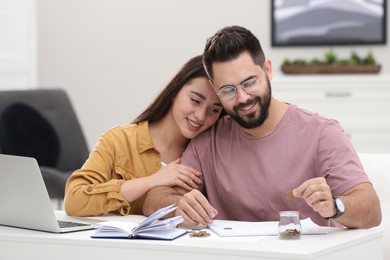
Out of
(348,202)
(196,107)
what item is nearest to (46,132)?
(196,107)

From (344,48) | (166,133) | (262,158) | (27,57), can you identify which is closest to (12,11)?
(27,57)

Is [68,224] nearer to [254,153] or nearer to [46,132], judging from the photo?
[254,153]

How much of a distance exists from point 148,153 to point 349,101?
3.02 metres

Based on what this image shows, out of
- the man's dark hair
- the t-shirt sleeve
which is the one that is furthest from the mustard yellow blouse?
the t-shirt sleeve

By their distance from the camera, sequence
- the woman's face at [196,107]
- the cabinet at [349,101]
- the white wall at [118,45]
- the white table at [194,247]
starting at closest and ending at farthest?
the white table at [194,247], the woman's face at [196,107], the cabinet at [349,101], the white wall at [118,45]

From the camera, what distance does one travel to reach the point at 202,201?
103 inches

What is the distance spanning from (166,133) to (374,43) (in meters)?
3.54

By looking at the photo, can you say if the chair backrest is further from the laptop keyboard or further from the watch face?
the watch face

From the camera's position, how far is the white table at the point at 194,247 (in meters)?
2.22

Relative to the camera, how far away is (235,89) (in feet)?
9.07

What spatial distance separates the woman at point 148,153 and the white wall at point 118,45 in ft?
11.3

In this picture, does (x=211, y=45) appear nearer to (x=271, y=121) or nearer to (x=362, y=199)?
(x=271, y=121)

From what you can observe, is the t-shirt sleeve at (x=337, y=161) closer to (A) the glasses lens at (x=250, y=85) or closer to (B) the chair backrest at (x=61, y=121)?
(A) the glasses lens at (x=250, y=85)

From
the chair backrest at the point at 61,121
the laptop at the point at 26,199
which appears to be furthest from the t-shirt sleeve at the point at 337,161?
the chair backrest at the point at 61,121
